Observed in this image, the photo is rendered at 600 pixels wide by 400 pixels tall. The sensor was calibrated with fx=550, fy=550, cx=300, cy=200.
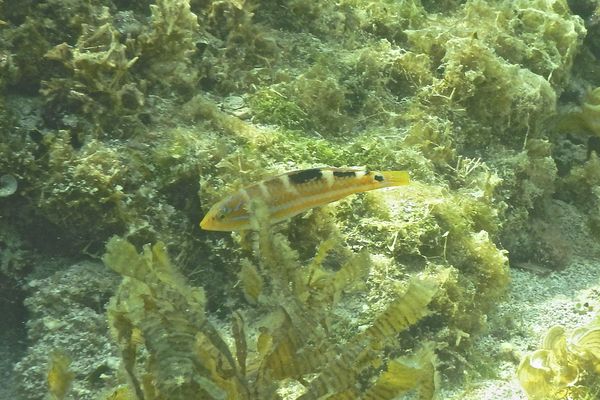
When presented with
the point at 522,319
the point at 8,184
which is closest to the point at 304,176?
the point at 8,184

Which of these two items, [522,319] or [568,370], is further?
[522,319]

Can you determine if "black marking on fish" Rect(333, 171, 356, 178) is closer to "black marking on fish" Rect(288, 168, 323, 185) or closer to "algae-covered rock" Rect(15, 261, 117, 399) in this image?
"black marking on fish" Rect(288, 168, 323, 185)

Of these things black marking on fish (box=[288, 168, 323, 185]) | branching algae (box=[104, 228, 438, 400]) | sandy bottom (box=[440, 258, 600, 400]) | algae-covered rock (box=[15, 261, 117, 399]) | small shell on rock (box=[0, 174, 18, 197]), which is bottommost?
sandy bottom (box=[440, 258, 600, 400])

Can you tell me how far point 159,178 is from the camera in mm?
3055

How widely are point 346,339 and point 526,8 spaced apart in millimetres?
3779

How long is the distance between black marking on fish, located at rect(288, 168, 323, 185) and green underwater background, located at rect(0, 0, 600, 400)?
0.34m

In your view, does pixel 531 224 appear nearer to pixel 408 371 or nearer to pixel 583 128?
pixel 583 128

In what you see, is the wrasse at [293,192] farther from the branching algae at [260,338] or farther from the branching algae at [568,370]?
the branching algae at [568,370]

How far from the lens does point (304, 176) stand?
2561 millimetres

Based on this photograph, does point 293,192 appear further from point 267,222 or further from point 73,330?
point 73,330

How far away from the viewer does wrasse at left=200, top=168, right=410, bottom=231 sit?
8.12 ft

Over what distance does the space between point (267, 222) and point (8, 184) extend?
65.3 inches

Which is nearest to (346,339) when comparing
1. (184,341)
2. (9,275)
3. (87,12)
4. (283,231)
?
(283,231)

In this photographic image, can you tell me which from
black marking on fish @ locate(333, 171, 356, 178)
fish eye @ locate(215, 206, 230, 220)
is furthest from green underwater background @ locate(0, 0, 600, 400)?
black marking on fish @ locate(333, 171, 356, 178)
